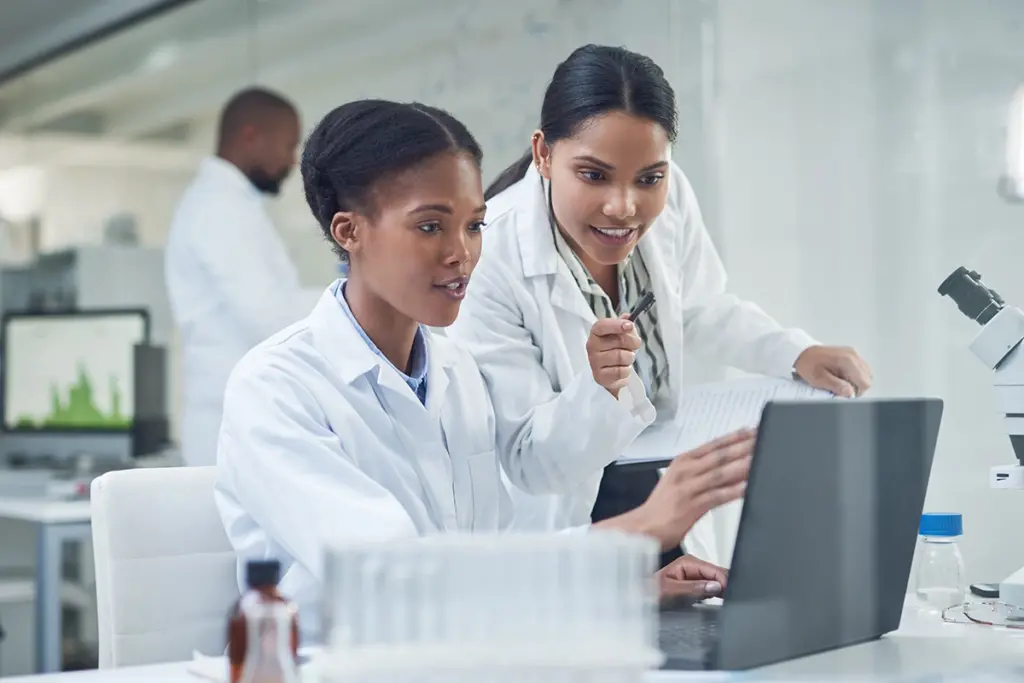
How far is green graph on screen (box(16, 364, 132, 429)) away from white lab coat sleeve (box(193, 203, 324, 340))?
3.17ft

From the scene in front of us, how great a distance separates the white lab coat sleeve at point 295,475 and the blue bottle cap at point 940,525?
63cm

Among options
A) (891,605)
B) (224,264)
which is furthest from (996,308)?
(224,264)

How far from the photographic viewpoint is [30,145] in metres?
4.18

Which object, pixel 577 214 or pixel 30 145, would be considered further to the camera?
pixel 30 145

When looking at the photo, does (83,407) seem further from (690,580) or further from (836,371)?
(690,580)

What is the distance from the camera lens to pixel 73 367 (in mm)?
3594

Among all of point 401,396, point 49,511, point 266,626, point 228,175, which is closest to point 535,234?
point 401,396

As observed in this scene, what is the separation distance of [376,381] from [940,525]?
66 cm

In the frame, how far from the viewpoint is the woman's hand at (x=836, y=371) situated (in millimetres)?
1596

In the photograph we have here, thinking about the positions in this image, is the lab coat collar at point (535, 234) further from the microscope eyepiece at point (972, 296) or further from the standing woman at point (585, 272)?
the microscope eyepiece at point (972, 296)

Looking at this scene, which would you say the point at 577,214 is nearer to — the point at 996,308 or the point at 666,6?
the point at 996,308

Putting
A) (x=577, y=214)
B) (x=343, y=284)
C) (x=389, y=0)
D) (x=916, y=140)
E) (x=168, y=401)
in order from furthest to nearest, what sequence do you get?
(x=168, y=401) → (x=389, y=0) → (x=916, y=140) → (x=577, y=214) → (x=343, y=284)

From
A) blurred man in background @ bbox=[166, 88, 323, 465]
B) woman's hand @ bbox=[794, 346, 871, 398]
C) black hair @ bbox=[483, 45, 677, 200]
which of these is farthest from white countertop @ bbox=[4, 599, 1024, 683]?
blurred man in background @ bbox=[166, 88, 323, 465]

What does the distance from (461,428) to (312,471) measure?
0.25 metres
